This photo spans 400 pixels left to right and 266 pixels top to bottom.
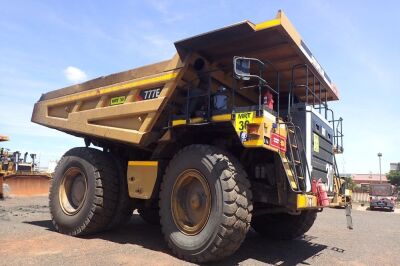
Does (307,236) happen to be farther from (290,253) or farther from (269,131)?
(269,131)

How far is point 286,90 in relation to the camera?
7.50m

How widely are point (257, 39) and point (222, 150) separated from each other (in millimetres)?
1596

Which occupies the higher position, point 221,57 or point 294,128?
point 221,57

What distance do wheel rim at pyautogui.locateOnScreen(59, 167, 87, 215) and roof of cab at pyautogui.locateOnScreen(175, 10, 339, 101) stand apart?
300 centimetres

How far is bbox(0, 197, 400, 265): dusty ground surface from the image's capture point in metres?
5.04

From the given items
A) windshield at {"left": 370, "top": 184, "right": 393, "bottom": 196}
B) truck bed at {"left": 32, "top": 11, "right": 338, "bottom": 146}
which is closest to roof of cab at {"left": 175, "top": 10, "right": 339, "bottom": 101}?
truck bed at {"left": 32, "top": 11, "right": 338, "bottom": 146}

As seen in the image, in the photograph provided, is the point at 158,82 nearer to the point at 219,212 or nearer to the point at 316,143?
the point at 219,212

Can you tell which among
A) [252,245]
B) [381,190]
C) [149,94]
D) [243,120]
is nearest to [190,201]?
[243,120]

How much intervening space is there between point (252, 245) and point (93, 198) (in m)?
2.75

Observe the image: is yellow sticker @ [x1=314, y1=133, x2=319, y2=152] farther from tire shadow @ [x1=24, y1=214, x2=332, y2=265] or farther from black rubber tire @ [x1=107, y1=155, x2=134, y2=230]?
black rubber tire @ [x1=107, y1=155, x2=134, y2=230]

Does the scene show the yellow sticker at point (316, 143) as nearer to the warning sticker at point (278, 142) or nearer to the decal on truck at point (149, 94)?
the warning sticker at point (278, 142)

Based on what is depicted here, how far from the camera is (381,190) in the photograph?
2706 centimetres

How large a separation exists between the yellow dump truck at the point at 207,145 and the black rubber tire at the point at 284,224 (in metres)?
0.02

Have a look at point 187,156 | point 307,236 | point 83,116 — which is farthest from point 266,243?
point 83,116
